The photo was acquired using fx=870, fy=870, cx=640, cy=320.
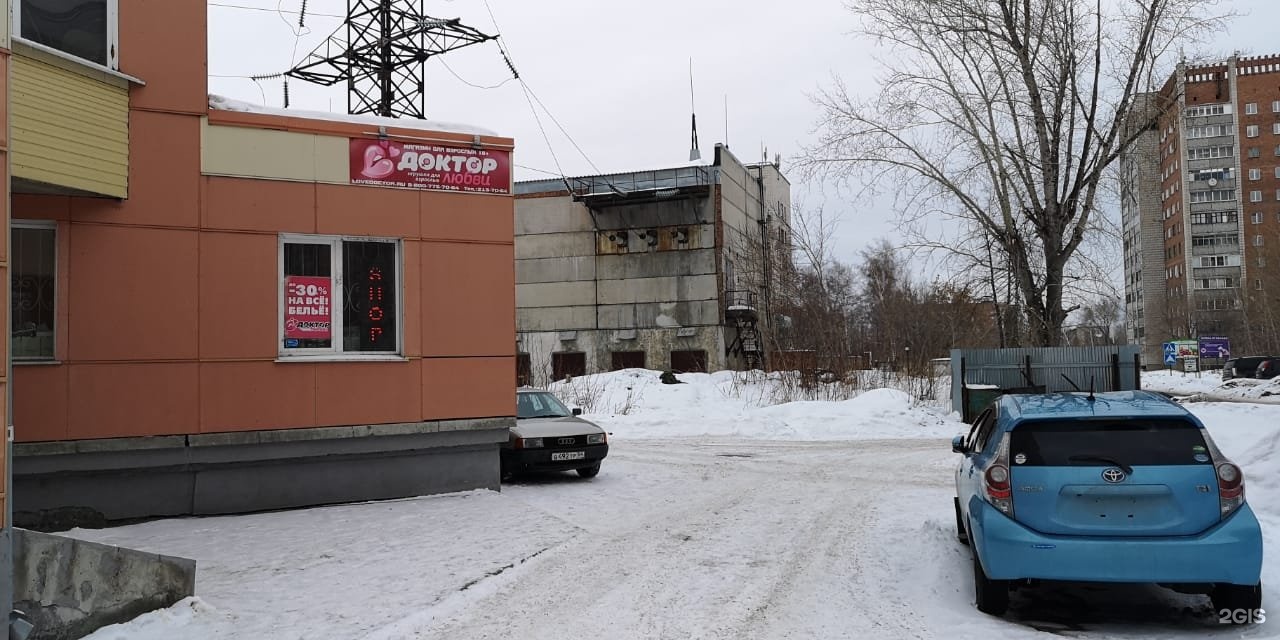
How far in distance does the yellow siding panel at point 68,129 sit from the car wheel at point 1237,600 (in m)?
10.1

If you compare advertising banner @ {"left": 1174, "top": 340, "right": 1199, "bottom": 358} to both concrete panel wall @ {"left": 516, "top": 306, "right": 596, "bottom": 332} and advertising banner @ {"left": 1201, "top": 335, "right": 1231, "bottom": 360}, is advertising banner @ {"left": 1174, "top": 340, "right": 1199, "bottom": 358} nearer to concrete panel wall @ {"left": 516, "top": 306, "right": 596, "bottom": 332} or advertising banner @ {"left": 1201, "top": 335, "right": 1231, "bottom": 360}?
advertising banner @ {"left": 1201, "top": 335, "right": 1231, "bottom": 360}

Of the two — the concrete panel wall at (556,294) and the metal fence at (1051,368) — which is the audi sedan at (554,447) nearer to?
the metal fence at (1051,368)

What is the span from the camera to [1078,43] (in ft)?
74.2

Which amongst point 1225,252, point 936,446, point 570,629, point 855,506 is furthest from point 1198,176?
point 570,629

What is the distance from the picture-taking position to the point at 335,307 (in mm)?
10562

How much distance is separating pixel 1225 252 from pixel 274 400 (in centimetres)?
11328

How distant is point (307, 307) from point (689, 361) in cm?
3108

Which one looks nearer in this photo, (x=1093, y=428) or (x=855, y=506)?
(x=1093, y=428)

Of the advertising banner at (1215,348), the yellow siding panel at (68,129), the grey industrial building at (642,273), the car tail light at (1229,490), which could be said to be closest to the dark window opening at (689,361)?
the grey industrial building at (642,273)

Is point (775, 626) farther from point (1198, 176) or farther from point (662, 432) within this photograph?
point (1198, 176)

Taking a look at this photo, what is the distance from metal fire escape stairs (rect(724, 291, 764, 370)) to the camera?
4098 cm

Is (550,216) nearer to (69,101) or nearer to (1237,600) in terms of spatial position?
(69,101)

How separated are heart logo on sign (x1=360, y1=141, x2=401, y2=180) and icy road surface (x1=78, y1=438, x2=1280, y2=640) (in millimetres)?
4077

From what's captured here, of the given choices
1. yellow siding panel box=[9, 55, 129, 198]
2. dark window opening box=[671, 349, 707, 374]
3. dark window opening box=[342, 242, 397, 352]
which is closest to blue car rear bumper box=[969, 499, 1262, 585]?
dark window opening box=[342, 242, 397, 352]
